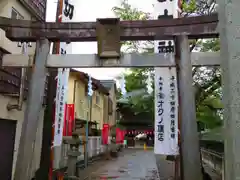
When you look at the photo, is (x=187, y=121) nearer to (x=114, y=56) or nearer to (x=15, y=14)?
(x=114, y=56)

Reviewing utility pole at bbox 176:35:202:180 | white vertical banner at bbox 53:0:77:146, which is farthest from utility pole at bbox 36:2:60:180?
utility pole at bbox 176:35:202:180

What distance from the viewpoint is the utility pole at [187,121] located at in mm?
6441

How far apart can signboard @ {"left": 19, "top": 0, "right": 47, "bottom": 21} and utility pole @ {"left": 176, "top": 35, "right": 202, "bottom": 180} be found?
22.1 ft

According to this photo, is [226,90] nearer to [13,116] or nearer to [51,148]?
[51,148]

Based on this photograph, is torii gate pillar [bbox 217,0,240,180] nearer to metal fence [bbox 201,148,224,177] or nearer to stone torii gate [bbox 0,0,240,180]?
stone torii gate [bbox 0,0,240,180]

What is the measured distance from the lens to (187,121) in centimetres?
663

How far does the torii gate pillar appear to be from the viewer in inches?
132

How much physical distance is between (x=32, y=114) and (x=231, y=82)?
4910mm


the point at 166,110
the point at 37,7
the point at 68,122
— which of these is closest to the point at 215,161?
the point at 166,110

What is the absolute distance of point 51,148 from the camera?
9586 millimetres

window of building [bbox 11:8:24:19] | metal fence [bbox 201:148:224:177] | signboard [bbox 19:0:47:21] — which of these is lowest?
metal fence [bbox 201:148:224:177]

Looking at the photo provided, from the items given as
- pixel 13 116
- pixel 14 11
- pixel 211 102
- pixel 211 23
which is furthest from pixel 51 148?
pixel 211 102

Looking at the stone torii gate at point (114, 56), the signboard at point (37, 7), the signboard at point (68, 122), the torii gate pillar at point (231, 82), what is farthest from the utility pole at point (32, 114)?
the signboard at point (68, 122)

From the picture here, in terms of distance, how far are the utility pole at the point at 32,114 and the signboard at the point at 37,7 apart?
445 cm
